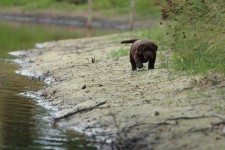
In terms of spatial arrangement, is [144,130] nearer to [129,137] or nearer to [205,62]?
[129,137]

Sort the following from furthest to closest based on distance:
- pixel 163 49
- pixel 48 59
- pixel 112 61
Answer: pixel 48 59 → pixel 163 49 → pixel 112 61

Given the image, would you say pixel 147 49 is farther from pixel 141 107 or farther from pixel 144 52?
pixel 141 107

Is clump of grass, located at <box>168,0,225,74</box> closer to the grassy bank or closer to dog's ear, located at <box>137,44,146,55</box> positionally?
dog's ear, located at <box>137,44,146,55</box>

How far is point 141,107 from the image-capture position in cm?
1063

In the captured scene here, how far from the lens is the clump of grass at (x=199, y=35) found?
1261 centimetres

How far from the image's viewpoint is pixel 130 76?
563 inches

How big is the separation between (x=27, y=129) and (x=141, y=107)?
6.62 feet

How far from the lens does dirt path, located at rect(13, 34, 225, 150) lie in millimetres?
8844

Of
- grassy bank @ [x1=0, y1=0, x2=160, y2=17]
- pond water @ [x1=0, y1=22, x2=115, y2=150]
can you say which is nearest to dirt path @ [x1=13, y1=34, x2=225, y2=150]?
pond water @ [x1=0, y1=22, x2=115, y2=150]

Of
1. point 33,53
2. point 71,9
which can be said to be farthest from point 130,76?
point 71,9

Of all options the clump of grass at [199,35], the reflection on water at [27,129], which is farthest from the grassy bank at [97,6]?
the reflection on water at [27,129]

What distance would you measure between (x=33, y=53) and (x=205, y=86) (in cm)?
1394

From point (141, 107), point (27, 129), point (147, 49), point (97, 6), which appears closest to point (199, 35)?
point (147, 49)

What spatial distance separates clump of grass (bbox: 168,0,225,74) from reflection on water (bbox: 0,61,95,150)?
3665 mm
